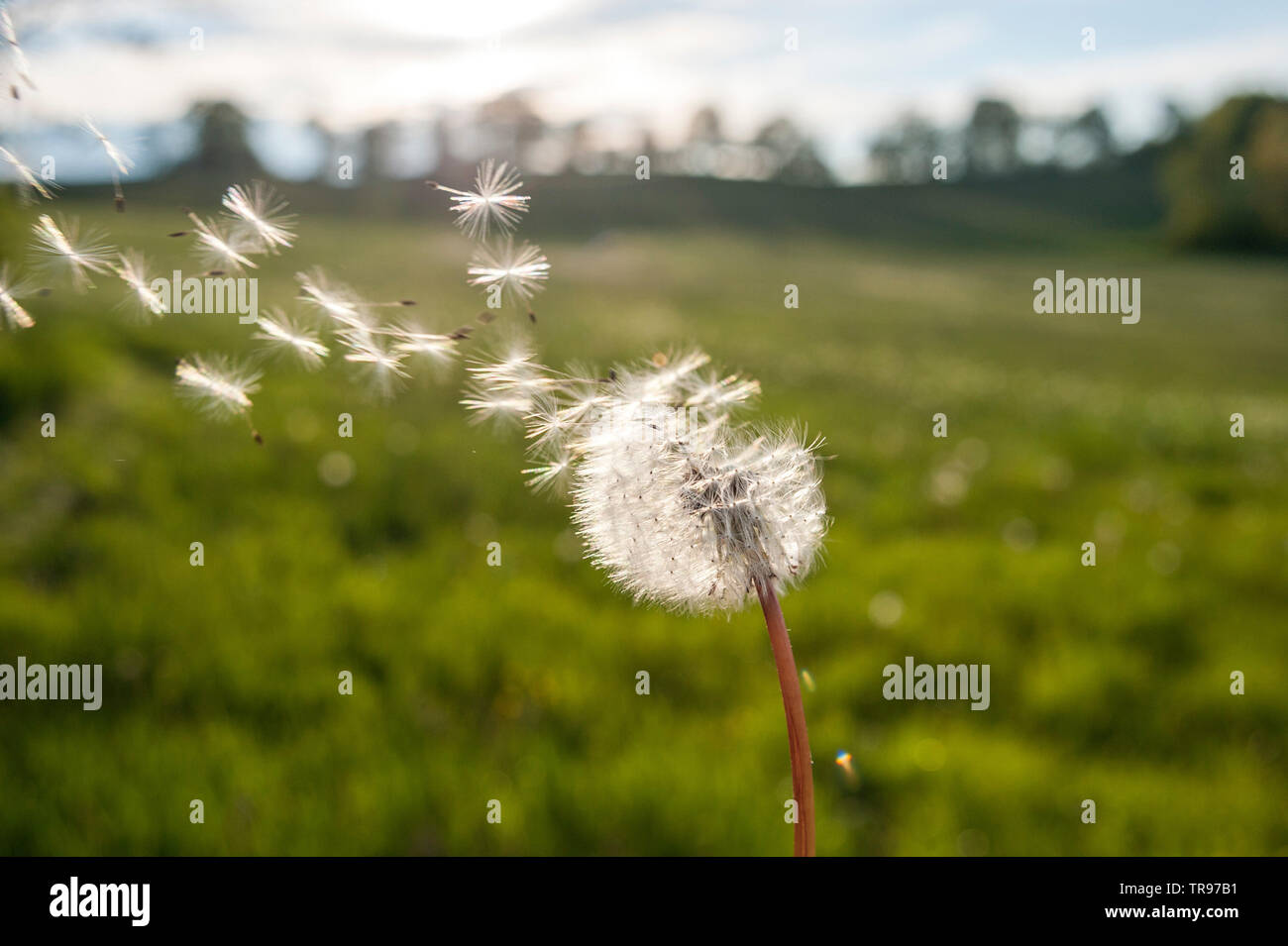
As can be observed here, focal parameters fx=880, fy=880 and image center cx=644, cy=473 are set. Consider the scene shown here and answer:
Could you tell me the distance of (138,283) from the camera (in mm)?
875

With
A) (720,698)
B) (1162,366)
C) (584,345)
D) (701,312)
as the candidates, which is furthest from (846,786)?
(1162,366)

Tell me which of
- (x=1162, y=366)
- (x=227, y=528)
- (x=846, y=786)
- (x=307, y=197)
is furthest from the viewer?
(x=307, y=197)

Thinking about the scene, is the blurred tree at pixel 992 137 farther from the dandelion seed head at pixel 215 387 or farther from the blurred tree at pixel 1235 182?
the dandelion seed head at pixel 215 387

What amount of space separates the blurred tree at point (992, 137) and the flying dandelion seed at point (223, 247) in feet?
302

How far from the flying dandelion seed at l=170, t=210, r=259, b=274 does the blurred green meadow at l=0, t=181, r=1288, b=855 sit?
0.25m

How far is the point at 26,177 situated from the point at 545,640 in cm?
405

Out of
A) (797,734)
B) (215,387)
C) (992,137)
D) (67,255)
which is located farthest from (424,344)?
(992,137)

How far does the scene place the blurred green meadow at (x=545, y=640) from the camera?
3.43m

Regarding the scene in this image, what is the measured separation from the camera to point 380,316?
0.94m

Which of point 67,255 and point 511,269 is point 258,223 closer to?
point 67,255

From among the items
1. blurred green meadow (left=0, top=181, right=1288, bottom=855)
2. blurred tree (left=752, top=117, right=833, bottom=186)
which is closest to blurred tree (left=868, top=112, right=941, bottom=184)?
blurred tree (left=752, top=117, right=833, bottom=186)

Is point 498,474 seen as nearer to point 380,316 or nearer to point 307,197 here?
point 380,316
